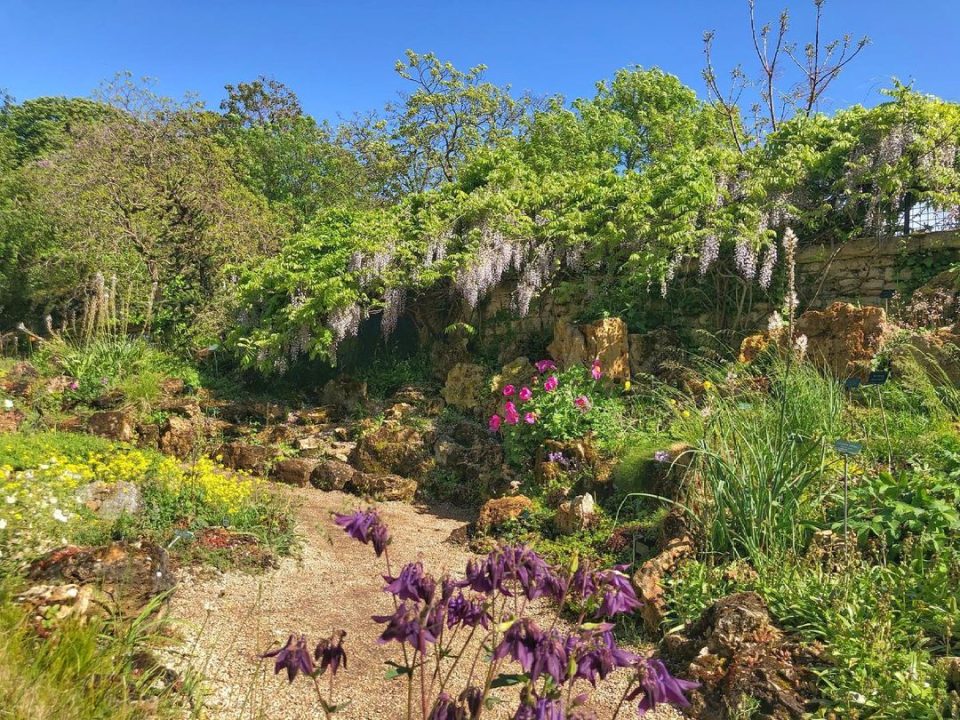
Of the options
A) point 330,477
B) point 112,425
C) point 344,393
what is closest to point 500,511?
point 330,477

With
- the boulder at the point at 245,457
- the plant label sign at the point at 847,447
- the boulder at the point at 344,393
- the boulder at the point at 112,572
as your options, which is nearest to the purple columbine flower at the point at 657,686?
the plant label sign at the point at 847,447

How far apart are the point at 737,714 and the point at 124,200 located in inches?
556

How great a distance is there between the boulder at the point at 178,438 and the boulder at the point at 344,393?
1.94 m

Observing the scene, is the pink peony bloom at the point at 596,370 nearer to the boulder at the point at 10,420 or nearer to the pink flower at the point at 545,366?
the pink flower at the point at 545,366

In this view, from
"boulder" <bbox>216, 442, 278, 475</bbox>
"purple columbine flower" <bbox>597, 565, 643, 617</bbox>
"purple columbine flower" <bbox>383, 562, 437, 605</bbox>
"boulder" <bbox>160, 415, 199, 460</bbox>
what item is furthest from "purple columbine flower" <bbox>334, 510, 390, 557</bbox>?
"boulder" <bbox>160, 415, 199, 460</bbox>

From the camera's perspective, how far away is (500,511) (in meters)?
5.43

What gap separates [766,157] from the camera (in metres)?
7.95

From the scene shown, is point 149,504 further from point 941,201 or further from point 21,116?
point 21,116

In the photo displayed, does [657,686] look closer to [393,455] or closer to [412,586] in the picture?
[412,586]

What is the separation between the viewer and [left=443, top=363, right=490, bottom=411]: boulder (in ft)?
27.4

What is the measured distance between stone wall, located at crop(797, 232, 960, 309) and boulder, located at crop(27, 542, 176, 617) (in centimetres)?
637

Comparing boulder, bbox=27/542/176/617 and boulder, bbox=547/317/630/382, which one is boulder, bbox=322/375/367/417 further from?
boulder, bbox=27/542/176/617

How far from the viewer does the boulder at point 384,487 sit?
676 centimetres

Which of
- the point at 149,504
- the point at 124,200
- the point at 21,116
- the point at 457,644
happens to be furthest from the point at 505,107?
the point at 21,116
